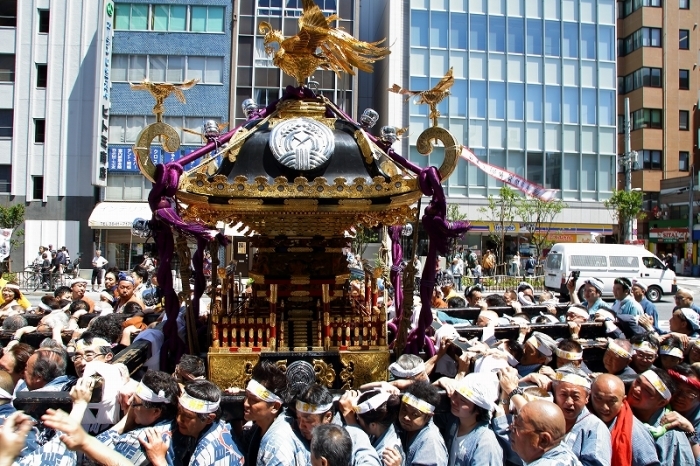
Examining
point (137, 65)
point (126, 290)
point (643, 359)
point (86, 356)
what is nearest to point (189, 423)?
point (86, 356)

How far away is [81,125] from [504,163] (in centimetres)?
2073

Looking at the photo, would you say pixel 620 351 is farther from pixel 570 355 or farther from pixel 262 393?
pixel 262 393

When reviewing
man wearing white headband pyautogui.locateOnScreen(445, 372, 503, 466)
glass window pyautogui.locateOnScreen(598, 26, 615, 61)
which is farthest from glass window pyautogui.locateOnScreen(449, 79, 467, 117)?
man wearing white headband pyautogui.locateOnScreen(445, 372, 503, 466)

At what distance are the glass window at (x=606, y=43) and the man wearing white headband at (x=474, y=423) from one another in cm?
3117

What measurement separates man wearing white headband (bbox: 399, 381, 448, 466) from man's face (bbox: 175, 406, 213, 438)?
3.94 ft

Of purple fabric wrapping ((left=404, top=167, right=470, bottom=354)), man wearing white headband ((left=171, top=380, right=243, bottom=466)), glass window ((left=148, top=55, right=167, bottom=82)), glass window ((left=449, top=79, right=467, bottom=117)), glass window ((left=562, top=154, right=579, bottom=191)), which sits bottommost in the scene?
man wearing white headband ((left=171, top=380, right=243, bottom=466))

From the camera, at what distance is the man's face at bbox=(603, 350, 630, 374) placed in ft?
15.2

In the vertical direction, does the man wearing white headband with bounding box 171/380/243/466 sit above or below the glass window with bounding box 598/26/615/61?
below

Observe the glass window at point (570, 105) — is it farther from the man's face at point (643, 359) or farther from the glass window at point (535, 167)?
the man's face at point (643, 359)

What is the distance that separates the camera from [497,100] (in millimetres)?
28969

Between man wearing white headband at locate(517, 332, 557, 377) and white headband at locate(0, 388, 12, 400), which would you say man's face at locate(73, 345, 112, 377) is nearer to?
white headband at locate(0, 388, 12, 400)

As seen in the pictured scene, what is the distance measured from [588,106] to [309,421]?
3059cm

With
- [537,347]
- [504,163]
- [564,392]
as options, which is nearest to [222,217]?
[537,347]

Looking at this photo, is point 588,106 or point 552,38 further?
point 588,106
